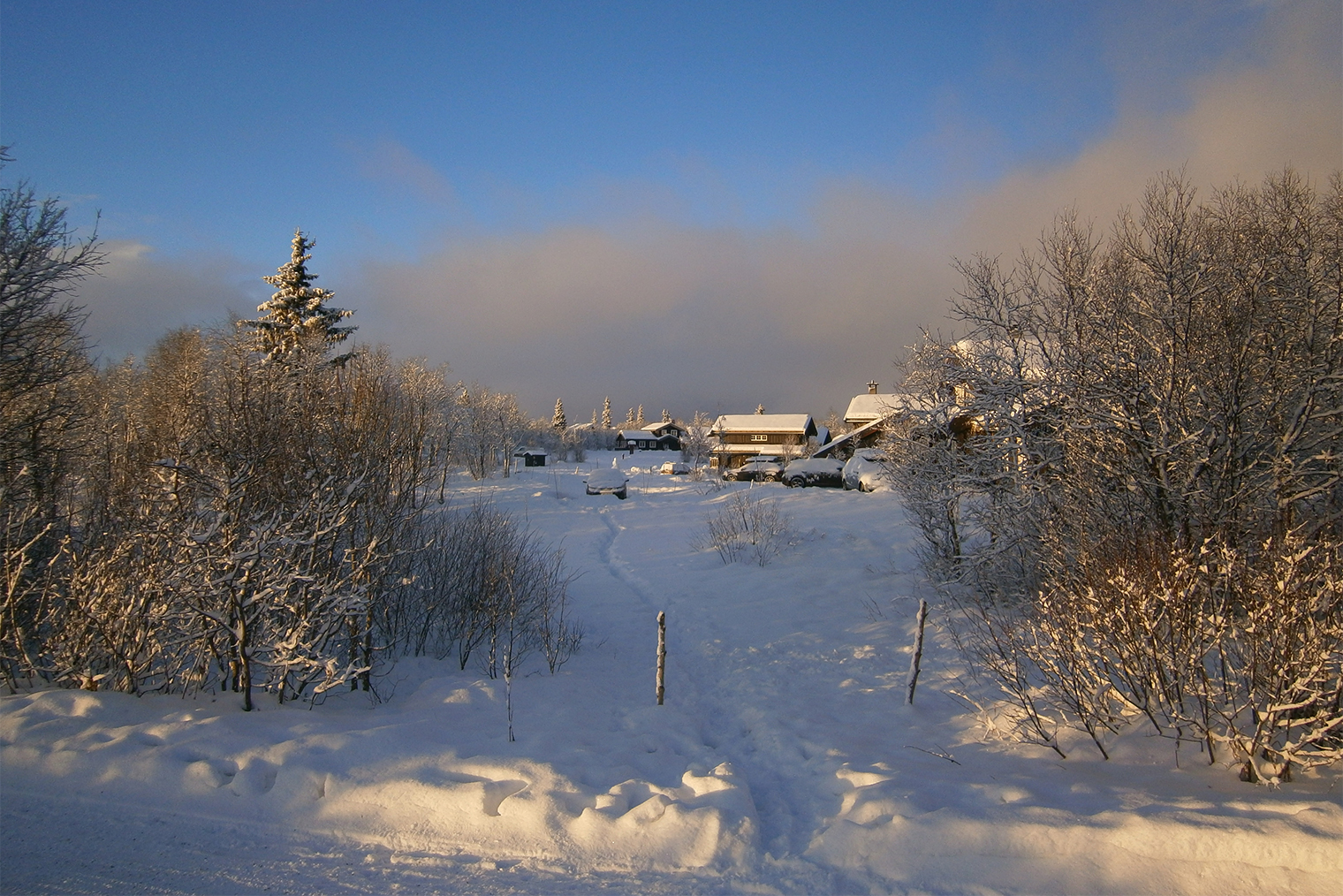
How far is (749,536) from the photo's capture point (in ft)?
57.9

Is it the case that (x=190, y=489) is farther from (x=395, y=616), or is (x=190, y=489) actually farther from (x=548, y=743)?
(x=548, y=743)

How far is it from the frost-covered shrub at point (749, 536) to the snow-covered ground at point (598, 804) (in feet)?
31.7

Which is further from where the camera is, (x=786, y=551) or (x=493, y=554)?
(x=786, y=551)

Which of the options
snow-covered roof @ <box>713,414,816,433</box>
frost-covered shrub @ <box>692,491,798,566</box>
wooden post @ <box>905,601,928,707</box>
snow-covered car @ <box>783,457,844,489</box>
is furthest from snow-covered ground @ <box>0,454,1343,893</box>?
snow-covered roof @ <box>713,414,816,433</box>

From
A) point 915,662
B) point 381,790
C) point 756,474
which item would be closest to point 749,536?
point 915,662

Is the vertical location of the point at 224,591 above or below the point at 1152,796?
above

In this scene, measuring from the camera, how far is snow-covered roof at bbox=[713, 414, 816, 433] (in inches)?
2276

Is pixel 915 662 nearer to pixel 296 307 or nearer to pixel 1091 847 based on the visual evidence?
pixel 1091 847

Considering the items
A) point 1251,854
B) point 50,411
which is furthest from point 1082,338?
point 50,411

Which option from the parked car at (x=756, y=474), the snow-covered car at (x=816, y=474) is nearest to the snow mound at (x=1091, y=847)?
the snow-covered car at (x=816, y=474)

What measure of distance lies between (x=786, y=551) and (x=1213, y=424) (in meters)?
10.9

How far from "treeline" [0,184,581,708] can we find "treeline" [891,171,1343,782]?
18.6 ft

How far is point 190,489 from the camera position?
6.29 m

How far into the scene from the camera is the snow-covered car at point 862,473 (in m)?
28.6
